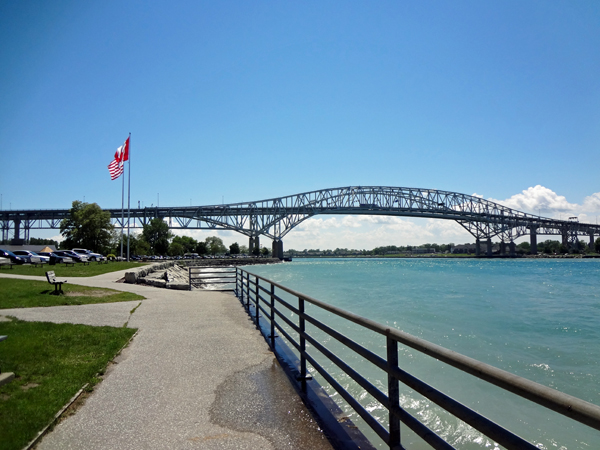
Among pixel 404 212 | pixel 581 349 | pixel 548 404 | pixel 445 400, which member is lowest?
pixel 581 349

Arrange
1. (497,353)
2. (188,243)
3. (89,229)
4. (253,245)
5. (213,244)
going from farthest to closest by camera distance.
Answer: (213,244) → (188,243) → (253,245) → (89,229) → (497,353)

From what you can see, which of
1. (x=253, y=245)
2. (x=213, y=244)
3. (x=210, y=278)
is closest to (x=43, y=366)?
(x=210, y=278)

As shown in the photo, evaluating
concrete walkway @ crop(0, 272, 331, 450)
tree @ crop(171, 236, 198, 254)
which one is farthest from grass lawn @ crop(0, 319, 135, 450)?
tree @ crop(171, 236, 198, 254)

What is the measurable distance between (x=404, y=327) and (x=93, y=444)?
13134mm

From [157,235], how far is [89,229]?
48702 mm

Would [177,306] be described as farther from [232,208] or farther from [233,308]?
[232,208]

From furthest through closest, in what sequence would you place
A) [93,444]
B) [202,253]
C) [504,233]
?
[202,253], [504,233], [93,444]

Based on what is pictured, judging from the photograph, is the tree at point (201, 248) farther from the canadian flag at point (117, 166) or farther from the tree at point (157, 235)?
the canadian flag at point (117, 166)

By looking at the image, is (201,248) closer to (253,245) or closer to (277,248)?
(253,245)

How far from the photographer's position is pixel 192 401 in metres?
4.83

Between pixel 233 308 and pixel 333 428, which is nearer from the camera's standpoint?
pixel 333 428

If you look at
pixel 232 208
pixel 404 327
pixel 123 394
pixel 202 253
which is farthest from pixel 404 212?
pixel 123 394

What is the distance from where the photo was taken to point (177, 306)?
1289 centimetres

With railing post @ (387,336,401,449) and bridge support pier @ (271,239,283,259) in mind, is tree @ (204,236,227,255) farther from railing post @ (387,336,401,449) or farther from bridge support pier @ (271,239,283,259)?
railing post @ (387,336,401,449)
